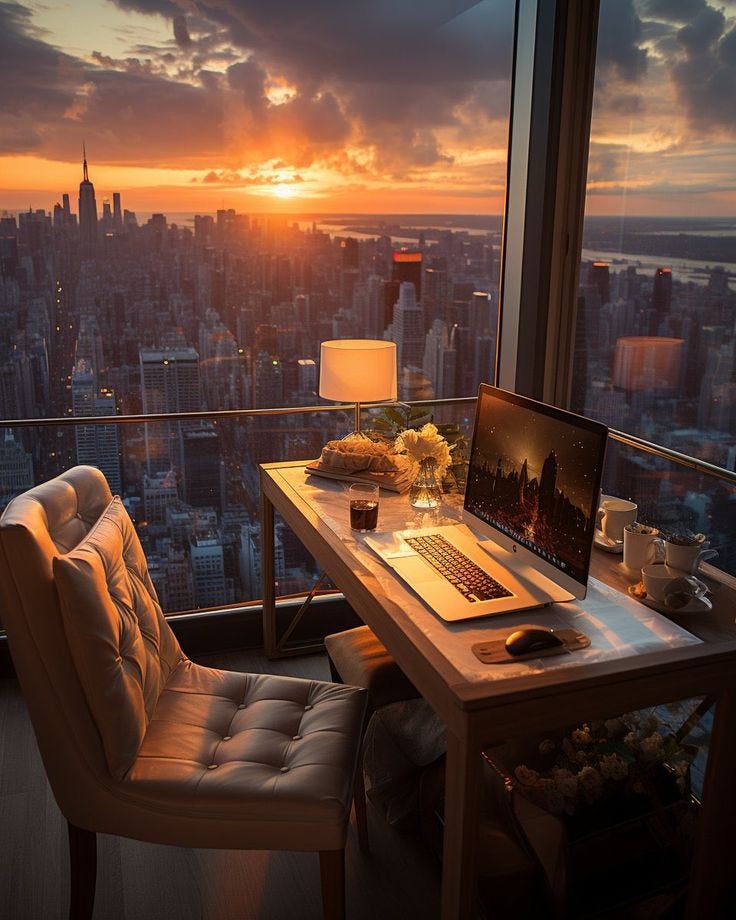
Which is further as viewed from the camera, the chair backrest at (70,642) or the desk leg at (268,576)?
the desk leg at (268,576)

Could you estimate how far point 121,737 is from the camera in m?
1.70

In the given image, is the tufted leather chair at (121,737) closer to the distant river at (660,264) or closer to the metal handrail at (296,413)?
the metal handrail at (296,413)

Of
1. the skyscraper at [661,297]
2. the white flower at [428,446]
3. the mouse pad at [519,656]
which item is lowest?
the mouse pad at [519,656]

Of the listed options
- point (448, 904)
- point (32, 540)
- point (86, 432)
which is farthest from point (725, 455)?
point (86, 432)

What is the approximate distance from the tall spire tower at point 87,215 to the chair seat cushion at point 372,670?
5.57 feet

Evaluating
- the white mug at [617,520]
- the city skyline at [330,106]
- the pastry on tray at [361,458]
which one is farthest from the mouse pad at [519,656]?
the city skyline at [330,106]

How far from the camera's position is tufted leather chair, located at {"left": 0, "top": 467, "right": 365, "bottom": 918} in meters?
1.63

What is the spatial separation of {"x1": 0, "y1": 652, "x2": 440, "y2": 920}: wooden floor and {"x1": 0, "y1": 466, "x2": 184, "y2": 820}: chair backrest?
19.8 inches

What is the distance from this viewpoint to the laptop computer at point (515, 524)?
1777 mm

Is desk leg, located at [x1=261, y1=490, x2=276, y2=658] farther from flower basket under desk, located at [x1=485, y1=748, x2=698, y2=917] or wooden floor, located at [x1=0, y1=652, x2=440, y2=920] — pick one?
flower basket under desk, located at [x1=485, y1=748, x2=698, y2=917]

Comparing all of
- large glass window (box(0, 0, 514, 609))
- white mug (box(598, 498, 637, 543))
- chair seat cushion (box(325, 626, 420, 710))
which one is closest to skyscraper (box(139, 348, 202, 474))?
large glass window (box(0, 0, 514, 609))

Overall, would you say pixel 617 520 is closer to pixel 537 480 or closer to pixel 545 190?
pixel 537 480

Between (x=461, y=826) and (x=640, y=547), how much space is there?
2.73ft

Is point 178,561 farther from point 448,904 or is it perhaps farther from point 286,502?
point 448,904
